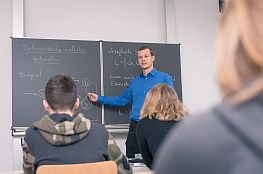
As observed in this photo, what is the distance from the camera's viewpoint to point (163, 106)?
299 centimetres

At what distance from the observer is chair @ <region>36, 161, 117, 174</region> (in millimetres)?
1938

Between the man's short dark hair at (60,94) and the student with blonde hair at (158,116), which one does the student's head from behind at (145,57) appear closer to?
the student with blonde hair at (158,116)

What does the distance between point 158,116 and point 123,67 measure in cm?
217

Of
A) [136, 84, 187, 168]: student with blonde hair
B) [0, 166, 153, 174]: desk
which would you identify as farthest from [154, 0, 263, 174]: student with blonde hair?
[136, 84, 187, 168]: student with blonde hair

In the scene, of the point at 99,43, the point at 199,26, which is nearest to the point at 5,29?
the point at 99,43

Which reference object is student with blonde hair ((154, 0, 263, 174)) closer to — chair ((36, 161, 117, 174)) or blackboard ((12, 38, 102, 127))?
chair ((36, 161, 117, 174))

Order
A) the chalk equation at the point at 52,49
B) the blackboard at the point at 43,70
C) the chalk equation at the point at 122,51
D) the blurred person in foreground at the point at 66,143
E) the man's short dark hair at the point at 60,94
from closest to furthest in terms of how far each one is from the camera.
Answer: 1. the blurred person in foreground at the point at 66,143
2. the man's short dark hair at the point at 60,94
3. the blackboard at the point at 43,70
4. the chalk equation at the point at 52,49
5. the chalk equation at the point at 122,51

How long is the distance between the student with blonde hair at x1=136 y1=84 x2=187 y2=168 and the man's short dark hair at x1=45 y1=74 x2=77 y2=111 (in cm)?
79

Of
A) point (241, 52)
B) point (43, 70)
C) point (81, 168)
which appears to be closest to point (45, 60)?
point (43, 70)

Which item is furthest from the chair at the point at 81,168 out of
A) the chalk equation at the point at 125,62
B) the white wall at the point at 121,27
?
the chalk equation at the point at 125,62

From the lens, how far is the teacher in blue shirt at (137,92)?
4.77m

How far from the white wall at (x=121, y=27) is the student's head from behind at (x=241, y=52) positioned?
4.26 metres

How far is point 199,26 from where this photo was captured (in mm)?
5664

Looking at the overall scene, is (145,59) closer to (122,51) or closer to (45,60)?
(122,51)
